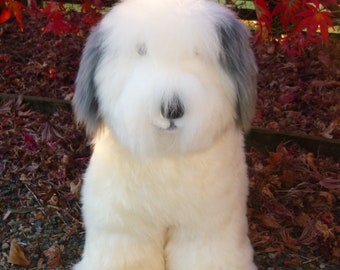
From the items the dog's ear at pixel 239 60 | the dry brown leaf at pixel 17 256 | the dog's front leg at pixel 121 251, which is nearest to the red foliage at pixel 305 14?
the dog's ear at pixel 239 60

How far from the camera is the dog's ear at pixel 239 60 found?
1.58 m

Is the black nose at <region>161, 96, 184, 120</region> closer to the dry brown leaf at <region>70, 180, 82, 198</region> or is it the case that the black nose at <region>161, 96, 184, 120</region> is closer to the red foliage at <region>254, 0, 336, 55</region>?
the red foliage at <region>254, 0, 336, 55</region>

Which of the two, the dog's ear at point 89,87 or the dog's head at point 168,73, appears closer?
the dog's head at point 168,73

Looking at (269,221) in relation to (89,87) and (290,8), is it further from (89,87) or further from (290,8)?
(89,87)

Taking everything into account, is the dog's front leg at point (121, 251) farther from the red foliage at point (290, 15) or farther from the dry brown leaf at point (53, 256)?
the red foliage at point (290, 15)

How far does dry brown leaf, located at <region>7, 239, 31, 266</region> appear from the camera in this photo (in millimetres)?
2238

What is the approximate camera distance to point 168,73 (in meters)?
1.46

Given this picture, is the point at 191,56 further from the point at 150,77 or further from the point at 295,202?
the point at 295,202

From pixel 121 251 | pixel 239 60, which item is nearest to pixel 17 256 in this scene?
pixel 121 251

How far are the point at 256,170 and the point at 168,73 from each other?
145 cm

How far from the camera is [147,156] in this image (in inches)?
63.6

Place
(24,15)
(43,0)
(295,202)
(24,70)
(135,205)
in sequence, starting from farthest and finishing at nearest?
(24,15), (43,0), (24,70), (295,202), (135,205)

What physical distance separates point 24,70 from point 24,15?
1092mm

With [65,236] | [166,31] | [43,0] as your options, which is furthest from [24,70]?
[166,31]
